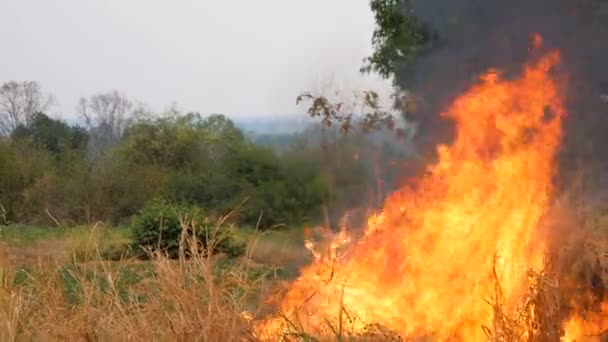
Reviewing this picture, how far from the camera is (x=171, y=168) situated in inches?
457

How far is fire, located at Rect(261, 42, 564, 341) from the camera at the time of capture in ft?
17.6

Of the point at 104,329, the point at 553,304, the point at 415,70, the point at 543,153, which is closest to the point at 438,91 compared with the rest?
the point at 415,70

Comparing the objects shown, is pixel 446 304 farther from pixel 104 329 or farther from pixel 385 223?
pixel 104 329

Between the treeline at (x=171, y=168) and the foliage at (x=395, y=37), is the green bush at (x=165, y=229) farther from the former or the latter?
the foliage at (x=395, y=37)

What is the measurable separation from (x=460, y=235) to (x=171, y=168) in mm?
6799

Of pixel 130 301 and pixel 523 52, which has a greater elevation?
pixel 523 52

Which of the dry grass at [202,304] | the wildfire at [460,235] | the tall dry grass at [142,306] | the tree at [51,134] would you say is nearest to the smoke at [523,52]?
the wildfire at [460,235]

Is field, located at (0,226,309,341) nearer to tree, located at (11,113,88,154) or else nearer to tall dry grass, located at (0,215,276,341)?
tall dry grass, located at (0,215,276,341)

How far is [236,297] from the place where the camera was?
5078mm

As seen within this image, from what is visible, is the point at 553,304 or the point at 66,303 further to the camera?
the point at 66,303

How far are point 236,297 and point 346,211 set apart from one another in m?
1.34

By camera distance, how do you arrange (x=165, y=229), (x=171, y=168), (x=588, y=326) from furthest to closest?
(x=171, y=168), (x=165, y=229), (x=588, y=326)

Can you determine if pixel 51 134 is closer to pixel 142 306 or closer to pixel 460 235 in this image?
pixel 142 306

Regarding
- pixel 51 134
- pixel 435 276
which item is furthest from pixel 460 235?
pixel 51 134
